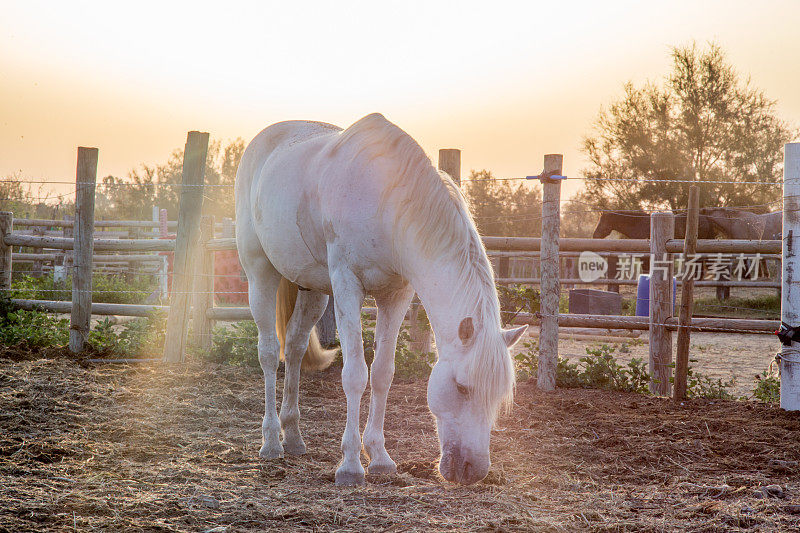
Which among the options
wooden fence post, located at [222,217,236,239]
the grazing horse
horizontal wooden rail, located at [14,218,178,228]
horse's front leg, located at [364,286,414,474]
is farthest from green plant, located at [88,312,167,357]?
the grazing horse

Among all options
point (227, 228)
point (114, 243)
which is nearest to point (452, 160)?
point (114, 243)

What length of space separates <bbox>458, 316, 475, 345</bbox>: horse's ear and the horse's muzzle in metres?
0.49

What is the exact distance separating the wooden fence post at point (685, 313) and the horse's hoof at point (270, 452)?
3326 millimetres

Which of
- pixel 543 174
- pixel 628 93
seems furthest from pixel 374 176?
pixel 628 93

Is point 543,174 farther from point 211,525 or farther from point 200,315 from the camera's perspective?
point 211,525

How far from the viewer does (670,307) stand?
6000 mm

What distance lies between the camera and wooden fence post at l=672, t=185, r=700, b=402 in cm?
554

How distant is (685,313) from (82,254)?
5.91m

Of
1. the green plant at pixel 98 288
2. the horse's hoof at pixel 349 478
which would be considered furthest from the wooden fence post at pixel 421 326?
the green plant at pixel 98 288

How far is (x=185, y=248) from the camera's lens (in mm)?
6980

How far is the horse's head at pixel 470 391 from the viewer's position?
2.87 m

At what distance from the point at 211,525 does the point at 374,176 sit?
174cm

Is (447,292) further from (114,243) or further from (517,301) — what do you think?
(114,243)

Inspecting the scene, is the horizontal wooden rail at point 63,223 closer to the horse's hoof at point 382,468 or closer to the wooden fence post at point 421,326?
the wooden fence post at point 421,326
